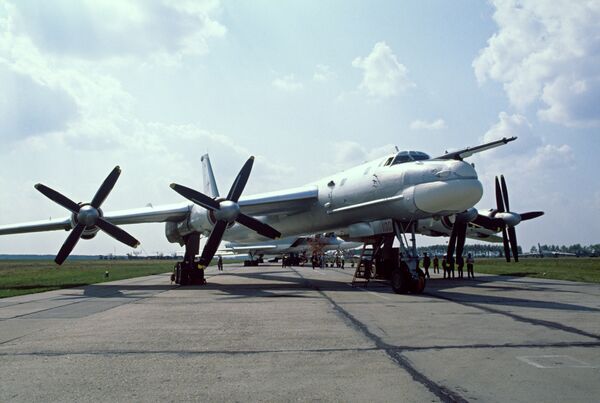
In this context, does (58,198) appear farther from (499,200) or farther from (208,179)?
(499,200)

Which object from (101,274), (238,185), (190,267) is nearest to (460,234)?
(238,185)

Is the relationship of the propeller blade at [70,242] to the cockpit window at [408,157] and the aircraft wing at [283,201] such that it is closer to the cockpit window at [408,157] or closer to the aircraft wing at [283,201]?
the aircraft wing at [283,201]

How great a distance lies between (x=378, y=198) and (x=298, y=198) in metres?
3.96

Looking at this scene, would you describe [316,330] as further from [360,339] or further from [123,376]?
[123,376]

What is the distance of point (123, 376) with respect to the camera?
205 inches

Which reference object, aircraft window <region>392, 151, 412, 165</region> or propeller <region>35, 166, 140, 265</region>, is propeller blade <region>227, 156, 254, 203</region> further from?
aircraft window <region>392, 151, 412, 165</region>

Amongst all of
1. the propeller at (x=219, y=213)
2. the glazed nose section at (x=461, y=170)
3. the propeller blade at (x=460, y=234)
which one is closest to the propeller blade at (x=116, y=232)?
the propeller at (x=219, y=213)

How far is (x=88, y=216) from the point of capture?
1928cm

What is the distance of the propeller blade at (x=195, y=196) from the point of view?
1722 centimetres

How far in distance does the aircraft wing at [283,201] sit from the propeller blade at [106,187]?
5355 mm

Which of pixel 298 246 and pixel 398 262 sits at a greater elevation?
pixel 298 246

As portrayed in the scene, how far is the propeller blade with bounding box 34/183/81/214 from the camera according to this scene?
19.7 m

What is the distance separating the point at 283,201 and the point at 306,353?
1274 centimetres

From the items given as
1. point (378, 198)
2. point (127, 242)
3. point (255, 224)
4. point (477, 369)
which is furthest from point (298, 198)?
point (477, 369)
